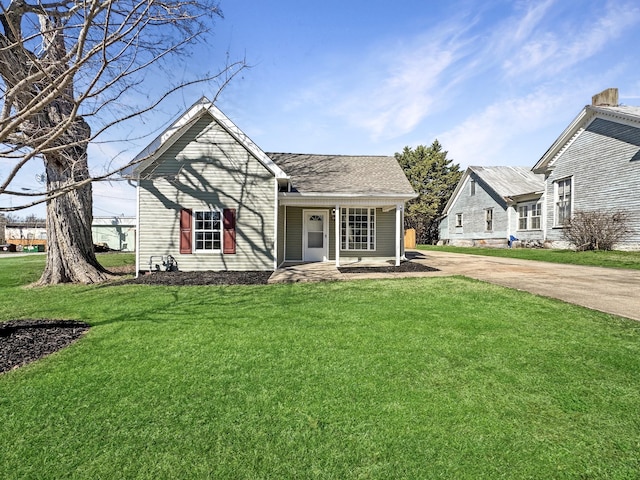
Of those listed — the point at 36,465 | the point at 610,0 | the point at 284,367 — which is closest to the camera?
the point at 36,465

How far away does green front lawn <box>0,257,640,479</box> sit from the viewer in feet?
7.03

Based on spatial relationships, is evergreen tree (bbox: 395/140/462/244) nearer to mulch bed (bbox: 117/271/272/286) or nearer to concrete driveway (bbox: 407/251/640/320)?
Answer: concrete driveway (bbox: 407/251/640/320)

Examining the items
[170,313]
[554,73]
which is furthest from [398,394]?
[554,73]

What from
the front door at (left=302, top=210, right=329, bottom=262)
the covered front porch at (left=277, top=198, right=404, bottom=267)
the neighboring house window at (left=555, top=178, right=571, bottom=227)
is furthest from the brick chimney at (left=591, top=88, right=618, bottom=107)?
the front door at (left=302, top=210, right=329, bottom=262)

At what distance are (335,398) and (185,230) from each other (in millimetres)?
9342

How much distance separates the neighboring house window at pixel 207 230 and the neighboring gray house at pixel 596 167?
17.2 meters

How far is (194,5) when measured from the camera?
4.61 m

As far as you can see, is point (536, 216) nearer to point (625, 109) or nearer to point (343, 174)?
point (625, 109)

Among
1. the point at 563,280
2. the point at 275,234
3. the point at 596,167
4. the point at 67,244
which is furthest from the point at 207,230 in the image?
the point at 596,167

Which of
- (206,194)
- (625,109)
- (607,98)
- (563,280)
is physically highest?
(607,98)

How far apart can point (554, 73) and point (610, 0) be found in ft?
8.36

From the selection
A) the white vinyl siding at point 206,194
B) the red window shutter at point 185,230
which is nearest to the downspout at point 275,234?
the white vinyl siding at point 206,194

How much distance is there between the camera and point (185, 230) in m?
10.7

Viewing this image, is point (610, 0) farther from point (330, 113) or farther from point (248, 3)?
point (248, 3)
